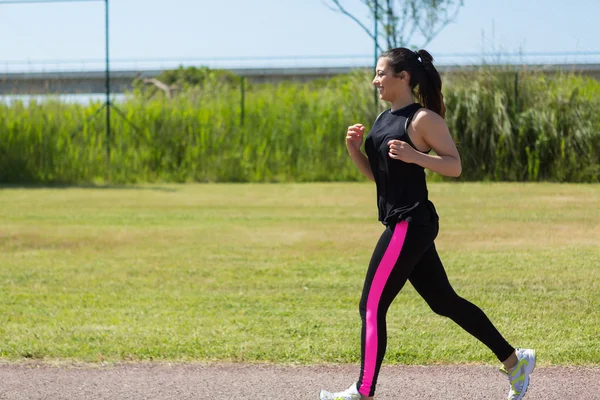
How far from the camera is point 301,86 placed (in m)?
22.9

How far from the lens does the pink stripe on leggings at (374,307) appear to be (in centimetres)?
400

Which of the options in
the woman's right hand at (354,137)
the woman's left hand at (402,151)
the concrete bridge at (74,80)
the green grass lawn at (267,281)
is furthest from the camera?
the concrete bridge at (74,80)

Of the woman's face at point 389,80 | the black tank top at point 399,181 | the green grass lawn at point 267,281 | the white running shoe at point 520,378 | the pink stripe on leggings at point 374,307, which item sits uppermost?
the woman's face at point 389,80

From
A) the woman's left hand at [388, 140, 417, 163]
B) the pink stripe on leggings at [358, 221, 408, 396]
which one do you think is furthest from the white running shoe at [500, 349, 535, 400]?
the woman's left hand at [388, 140, 417, 163]

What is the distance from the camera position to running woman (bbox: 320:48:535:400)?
3.96m

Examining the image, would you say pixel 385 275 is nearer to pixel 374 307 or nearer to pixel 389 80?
pixel 374 307

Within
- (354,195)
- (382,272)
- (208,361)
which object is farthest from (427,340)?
(354,195)

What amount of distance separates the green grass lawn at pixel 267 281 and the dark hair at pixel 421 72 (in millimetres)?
1793

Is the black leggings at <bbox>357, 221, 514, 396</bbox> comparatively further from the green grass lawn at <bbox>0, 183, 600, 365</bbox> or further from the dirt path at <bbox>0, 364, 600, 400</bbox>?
the green grass lawn at <bbox>0, 183, 600, 365</bbox>

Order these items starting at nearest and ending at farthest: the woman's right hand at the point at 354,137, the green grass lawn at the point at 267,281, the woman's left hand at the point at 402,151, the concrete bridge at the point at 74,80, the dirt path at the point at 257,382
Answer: the woman's left hand at the point at 402,151
the woman's right hand at the point at 354,137
the dirt path at the point at 257,382
the green grass lawn at the point at 267,281
the concrete bridge at the point at 74,80

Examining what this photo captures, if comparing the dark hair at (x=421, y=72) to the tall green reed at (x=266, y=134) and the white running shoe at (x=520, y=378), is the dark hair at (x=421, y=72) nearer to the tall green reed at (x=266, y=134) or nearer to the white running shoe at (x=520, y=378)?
the white running shoe at (x=520, y=378)

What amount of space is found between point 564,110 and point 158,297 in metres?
14.0

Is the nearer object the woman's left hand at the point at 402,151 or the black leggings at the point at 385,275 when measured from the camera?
the woman's left hand at the point at 402,151

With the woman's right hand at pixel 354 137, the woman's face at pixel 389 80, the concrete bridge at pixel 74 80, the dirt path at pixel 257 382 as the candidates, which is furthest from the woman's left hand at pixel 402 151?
the concrete bridge at pixel 74 80
